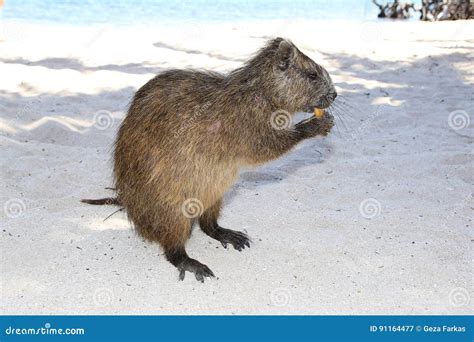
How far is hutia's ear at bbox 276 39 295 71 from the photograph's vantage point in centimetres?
341

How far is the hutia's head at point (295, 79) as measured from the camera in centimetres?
344

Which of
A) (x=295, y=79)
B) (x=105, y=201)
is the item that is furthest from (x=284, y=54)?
(x=105, y=201)

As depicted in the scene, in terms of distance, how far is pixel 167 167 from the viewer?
329cm

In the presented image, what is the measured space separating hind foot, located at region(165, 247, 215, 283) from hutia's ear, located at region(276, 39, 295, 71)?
1126mm

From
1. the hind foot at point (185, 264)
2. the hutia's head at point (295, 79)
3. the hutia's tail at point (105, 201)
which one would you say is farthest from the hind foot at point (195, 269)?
the hutia's head at point (295, 79)

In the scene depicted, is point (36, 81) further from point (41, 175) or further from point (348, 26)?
point (348, 26)

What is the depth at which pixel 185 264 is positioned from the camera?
3369 mm

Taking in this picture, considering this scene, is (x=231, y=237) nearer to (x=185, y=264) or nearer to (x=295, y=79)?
(x=185, y=264)

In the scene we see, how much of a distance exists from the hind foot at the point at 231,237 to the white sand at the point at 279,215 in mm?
57

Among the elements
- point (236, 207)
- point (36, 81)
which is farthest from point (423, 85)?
point (36, 81)

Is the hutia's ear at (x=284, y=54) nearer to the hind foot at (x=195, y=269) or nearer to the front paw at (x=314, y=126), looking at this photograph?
the front paw at (x=314, y=126)

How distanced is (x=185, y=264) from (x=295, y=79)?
1157mm

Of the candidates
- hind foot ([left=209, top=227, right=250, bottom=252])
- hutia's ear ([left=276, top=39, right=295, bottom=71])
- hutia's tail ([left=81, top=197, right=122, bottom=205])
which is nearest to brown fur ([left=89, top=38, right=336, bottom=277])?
hutia's ear ([left=276, top=39, right=295, bottom=71])

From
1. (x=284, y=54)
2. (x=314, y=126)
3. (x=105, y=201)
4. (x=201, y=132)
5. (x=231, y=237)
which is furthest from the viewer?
(x=105, y=201)
